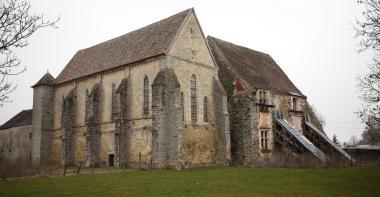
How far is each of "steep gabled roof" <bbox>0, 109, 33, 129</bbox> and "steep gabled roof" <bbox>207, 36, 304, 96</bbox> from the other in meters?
27.1

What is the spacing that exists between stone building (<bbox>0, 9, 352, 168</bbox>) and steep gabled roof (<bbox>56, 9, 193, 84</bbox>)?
0.13m

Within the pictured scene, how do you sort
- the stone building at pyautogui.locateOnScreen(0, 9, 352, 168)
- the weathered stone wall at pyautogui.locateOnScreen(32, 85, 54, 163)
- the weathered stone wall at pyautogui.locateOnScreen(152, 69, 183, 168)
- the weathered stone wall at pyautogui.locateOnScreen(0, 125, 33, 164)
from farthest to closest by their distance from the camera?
the weathered stone wall at pyautogui.locateOnScreen(0, 125, 33, 164) → the weathered stone wall at pyautogui.locateOnScreen(32, 85, 54, 163) → the stone building at pyautogui.locateOnScreen(0, 9, 352, 168) → the weathered stone wall at pyautogui.locateOnScreen(152, 69, 183, 168)

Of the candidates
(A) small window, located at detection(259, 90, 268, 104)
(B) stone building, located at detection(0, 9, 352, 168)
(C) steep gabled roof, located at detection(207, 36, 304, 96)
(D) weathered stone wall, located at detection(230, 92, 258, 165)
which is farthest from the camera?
(C) steep gabled roof, located at detection(207, 36, 304, 96)

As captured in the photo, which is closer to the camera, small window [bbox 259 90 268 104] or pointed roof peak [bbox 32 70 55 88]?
small window [bbox 259 90 268 104]

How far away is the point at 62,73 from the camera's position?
4469 centimetres

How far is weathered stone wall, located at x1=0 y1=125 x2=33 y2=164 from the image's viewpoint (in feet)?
161

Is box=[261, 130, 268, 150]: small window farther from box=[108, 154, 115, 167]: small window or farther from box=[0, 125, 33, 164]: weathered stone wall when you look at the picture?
box=[0, 125, 33, 164]: weathered stone wall

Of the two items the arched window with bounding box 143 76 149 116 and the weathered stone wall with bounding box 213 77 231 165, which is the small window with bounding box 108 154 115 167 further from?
the weathered stone wall with bounding box 213 77 231 165

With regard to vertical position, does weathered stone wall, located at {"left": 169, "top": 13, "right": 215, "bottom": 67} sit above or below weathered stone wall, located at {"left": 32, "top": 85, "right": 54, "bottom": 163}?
above

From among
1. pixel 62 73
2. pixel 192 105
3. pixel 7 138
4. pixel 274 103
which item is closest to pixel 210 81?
pixel 192 105

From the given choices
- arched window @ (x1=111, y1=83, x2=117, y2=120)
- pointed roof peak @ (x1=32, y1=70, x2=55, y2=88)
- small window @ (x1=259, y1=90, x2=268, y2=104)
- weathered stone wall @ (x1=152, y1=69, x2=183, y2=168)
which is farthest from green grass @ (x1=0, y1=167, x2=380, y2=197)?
pointed roof peak @ (x1=32, y1=70, x2=55, y2=88)

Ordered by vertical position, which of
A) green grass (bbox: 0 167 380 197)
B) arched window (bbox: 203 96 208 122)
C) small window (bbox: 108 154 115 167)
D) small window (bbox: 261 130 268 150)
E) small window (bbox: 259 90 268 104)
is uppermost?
small window (bbox: 259 90 268 104)

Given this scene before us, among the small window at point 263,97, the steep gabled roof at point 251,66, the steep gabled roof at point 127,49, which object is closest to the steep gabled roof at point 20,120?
the steep gabled roof at point 127,49

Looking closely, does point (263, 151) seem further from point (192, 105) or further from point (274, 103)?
point (192, 105)
